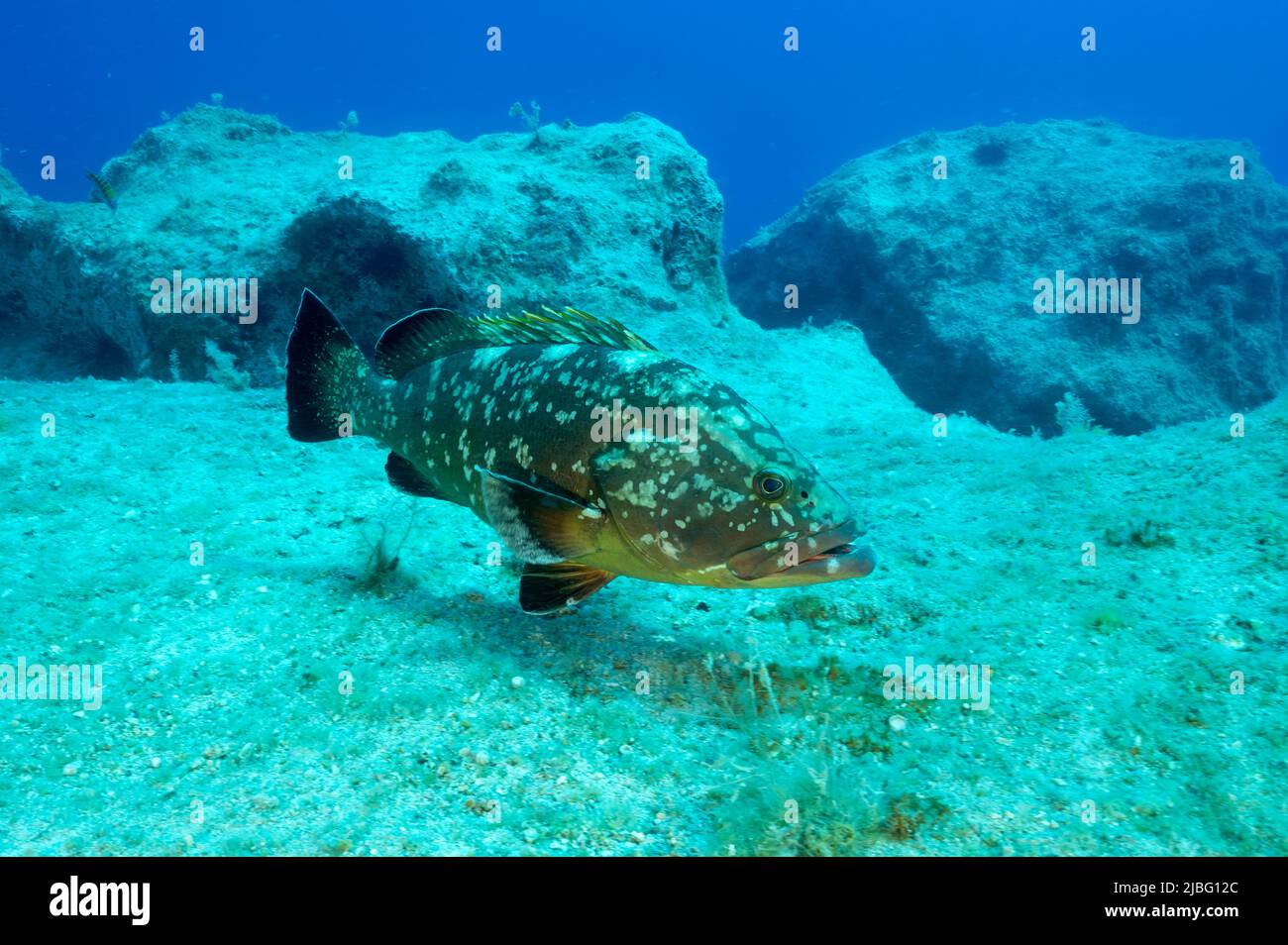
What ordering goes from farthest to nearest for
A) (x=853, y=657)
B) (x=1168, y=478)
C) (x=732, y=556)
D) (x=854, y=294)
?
(x=854, y=294) < (x=1168, y=478) < (x=853, y=657) < (x=732, y=556)

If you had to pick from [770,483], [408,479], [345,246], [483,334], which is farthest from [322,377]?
[345,246]

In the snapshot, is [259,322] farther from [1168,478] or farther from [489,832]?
[1168,478]

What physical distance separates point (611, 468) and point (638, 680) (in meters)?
1.17

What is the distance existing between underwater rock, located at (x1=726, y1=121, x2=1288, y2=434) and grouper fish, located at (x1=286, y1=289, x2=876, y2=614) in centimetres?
1279

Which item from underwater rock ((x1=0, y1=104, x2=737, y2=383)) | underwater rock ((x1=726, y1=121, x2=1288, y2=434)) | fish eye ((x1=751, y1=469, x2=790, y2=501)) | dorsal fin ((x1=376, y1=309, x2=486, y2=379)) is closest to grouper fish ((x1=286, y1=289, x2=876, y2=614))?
fish eye ((x1=751, y1=469, x2=790, y2=501))

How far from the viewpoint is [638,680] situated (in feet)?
12.6

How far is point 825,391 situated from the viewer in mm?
10422

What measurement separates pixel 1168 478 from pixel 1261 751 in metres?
3.28

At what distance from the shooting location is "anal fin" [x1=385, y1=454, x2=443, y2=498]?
4789mm

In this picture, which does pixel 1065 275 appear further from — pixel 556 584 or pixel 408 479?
pixel 556 584

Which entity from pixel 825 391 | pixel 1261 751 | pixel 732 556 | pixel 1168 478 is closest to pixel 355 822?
pixel 732 556

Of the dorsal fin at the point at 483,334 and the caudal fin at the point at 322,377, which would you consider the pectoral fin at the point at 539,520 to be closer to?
the dorsal fin at the point at 483,334

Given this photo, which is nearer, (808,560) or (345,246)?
(808,560)

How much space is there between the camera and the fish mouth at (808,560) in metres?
3.25
